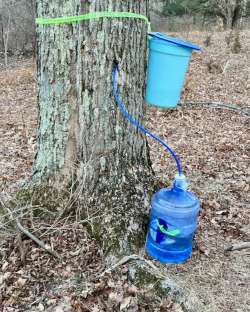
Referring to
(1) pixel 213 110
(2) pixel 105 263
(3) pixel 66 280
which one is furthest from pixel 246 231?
(1) pixel 213 110

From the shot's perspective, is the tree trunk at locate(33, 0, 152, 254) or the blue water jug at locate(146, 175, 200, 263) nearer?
the tree trunk at locate(33, 0, 152, 254)

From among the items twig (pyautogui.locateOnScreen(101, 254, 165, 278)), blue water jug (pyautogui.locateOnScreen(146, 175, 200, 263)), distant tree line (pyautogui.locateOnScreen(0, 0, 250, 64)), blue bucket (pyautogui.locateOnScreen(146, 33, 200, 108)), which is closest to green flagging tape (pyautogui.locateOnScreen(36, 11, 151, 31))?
blue bucket (pyautogui.locateOnScreen(146, 33, 200, 108))

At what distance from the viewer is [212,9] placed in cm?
1712

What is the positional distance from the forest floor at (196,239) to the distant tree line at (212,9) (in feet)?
32.1

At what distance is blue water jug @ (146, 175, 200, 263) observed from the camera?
2.51 metres

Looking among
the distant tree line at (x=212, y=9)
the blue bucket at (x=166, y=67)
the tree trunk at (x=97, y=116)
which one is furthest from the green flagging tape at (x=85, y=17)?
the distant tree line at (x=212, y=9)

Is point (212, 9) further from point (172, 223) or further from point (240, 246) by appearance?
point (172, 223)

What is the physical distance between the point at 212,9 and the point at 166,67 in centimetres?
1645

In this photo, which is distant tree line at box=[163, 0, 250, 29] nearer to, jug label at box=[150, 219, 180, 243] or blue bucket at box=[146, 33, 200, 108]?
blue bucket at box=[146, 33, 200, 108]

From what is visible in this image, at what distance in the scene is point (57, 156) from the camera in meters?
2.67

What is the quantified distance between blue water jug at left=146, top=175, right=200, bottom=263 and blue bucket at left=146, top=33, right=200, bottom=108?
0.60 meters

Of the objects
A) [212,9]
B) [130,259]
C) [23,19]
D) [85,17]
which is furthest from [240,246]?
[212,9]

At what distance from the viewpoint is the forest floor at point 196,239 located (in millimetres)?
2303

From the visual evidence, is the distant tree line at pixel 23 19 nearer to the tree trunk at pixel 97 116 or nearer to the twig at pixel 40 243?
the tree trunk at pixel 97 116
